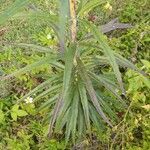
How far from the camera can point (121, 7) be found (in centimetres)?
388

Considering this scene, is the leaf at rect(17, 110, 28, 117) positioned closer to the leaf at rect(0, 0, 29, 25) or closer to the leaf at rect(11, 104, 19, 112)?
the leaf at rect(11, 104, 19, 112)

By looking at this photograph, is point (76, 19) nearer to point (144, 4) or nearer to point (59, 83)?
point (59, 83)

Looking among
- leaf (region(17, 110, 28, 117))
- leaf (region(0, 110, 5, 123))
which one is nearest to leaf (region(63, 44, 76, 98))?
leaf (region(17, 110, 28, 117))

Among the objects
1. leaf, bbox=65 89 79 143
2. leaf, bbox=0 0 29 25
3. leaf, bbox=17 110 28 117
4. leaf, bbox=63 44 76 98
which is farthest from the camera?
leaf, bbox=17 110 28 117

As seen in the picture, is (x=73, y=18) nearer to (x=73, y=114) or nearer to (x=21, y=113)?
Result: (x=73, y=114)

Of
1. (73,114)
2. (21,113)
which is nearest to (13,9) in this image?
(73,114)

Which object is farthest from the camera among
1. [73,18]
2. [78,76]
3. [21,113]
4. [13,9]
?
[21,113]

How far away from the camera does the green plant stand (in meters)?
2.05

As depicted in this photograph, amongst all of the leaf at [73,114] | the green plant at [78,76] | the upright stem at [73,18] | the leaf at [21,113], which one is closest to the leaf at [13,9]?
the green plant at [78,76]

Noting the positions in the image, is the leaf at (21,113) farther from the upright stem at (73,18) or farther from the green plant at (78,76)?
the upright stem at (73,18)

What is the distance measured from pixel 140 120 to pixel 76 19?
3.98ft

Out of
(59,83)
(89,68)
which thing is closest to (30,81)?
(59,83)

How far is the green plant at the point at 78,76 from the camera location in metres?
2.05

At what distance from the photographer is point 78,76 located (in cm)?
255
